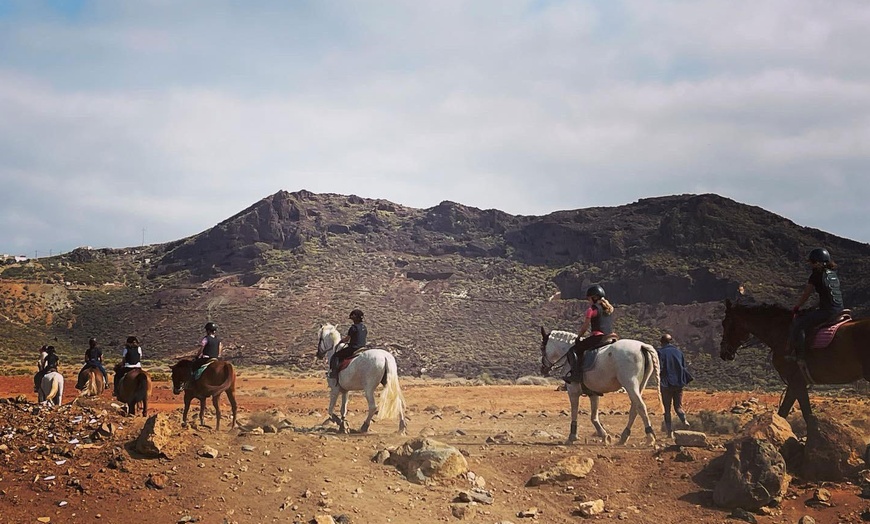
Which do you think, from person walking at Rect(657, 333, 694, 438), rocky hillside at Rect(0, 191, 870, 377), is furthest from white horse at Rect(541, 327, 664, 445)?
rocky hillside at Rect(0, 191, 870, 377)

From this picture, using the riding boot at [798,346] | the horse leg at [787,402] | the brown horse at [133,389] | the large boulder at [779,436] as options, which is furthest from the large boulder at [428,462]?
the brown horse at [133,389]

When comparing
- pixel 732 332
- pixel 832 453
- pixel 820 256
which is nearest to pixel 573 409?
pixel 732 332

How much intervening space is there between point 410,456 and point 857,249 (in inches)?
2955

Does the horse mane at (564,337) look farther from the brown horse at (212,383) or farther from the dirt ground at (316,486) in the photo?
the brown horse at (212,383)

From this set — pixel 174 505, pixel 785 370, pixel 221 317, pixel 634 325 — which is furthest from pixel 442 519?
pixel 221 317

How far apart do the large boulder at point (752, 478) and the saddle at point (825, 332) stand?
206cm

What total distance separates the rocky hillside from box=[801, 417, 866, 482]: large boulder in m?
45.0

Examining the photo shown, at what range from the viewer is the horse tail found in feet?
48.1

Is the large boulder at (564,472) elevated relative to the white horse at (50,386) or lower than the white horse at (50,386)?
lower

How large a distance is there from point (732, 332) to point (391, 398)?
6970 millimetres

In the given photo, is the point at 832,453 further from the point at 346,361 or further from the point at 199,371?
the point at 199,371

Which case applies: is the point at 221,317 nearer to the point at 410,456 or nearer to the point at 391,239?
the point at 391,239

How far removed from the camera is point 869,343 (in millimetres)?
10211

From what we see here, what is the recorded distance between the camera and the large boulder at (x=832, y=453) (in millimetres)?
10062
